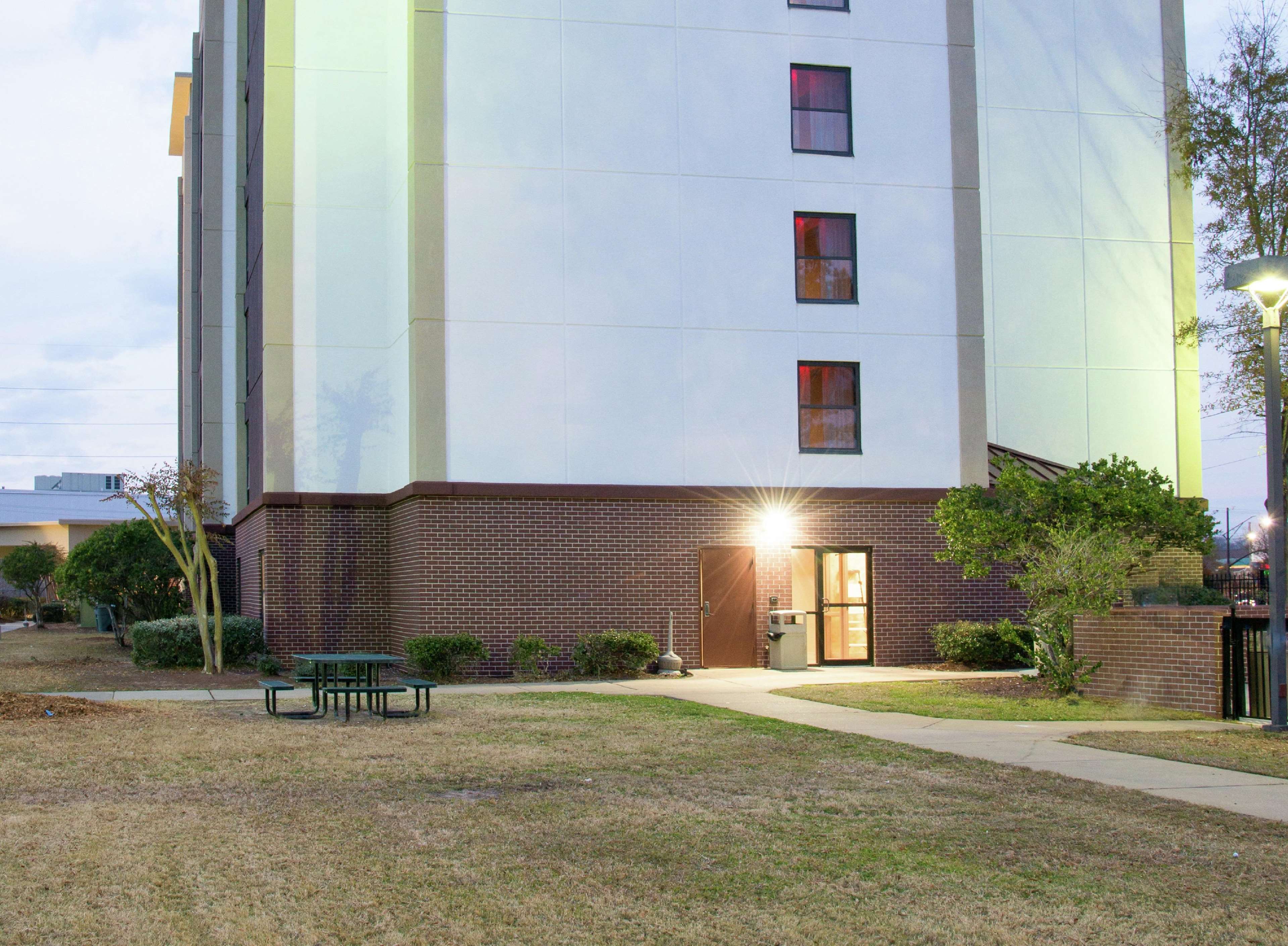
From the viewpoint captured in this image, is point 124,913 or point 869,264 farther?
point 869,264

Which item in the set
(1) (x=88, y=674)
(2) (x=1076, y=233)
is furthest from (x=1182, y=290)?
(1) (x=88, y=674)

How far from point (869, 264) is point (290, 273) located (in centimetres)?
1146

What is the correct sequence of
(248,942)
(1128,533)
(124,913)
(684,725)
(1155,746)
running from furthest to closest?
(1128,533) → (684,725) → (1155,746) → (124,913) → (248,942)

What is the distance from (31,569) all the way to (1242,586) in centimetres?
4186

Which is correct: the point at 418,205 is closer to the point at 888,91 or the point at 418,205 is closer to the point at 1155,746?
the point at 888,91

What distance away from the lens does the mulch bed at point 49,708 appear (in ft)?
47.7

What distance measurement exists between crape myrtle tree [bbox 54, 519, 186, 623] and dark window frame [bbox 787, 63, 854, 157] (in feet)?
61.3

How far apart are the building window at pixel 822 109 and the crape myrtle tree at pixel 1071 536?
9.17 m

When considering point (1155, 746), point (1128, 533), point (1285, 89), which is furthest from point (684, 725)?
point (1285, 89)

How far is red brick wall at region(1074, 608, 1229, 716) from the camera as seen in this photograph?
50.3ft

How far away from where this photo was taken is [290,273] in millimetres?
25953

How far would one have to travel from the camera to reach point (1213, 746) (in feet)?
41.0

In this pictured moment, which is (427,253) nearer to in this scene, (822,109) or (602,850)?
(822,109)

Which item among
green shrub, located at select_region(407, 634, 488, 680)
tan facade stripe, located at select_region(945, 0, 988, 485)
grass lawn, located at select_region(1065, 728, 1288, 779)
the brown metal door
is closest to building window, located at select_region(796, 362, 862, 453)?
tan facade stripe, located at select_region(945, 0, 988, 485)
